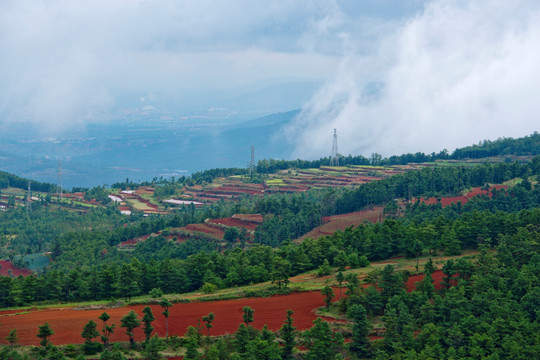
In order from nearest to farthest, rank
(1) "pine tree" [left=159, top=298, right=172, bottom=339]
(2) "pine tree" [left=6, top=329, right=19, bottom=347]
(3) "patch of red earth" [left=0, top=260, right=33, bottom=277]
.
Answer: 1. (2) "pine tree" [left=6, top=329, right=19, bottom=347]
2. (1) "pine tree" [left=159, top=298, right=172, bottom=339]
3. (3) "patch of red earth" [left=0, top=260, right=33, bottom=277]

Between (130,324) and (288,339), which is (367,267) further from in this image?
(130,324)

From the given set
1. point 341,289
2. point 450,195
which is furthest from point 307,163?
point 341,289

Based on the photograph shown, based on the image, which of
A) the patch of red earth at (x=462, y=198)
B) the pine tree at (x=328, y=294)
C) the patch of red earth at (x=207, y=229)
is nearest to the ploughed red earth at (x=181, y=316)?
the pine tree at (x=328, y=294)

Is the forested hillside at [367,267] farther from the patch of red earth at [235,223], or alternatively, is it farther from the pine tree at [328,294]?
the patch of red earth at [235,223]

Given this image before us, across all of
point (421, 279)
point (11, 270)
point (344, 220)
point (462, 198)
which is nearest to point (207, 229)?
point (344, 220)

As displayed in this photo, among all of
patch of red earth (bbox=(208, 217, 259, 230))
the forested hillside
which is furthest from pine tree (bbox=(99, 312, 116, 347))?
patch of red earth (bbox=(208, 217, 259, 230))

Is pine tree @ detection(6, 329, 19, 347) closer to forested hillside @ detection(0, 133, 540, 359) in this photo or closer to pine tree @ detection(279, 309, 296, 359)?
forested hillside @ detection(0, 133, 540, 359)

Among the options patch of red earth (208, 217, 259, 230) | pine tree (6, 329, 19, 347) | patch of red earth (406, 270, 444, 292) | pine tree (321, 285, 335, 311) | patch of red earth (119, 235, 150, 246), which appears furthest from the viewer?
patch of red earth (208, 217, 259, 230)

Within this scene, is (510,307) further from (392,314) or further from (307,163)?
(307,163)

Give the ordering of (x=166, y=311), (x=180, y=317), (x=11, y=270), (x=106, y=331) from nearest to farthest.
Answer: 1. (x=106, y=331)
2. (x=166, y=311)
3. (x=180, y=317)
4. (x=11, y=270)
